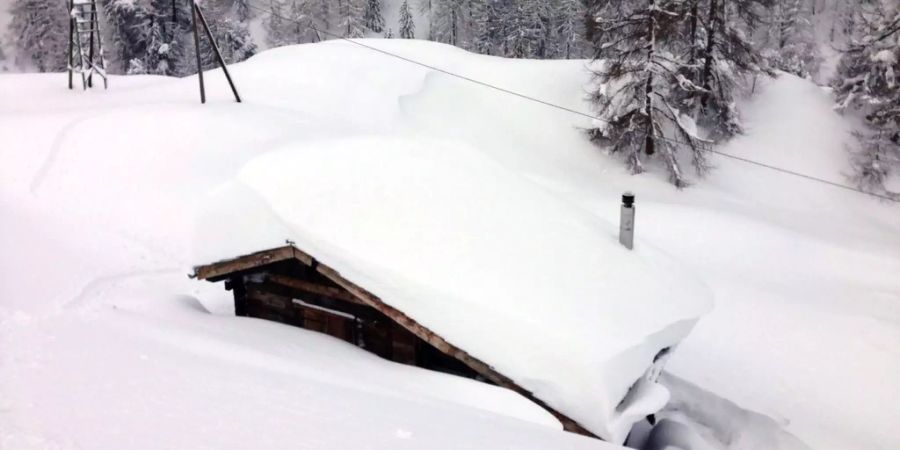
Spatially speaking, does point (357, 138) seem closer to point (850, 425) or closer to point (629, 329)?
point (629, 329)

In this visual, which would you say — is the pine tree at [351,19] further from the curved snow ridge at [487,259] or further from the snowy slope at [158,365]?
the curved snow ridge at [487,259]

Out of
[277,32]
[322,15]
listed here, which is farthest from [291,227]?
[277,32]

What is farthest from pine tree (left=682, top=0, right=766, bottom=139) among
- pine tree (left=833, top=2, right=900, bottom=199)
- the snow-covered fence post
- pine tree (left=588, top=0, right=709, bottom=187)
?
the snow-covered fence post

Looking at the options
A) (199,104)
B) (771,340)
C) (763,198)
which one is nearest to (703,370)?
(771,340)

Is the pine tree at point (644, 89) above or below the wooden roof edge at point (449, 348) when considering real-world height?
above

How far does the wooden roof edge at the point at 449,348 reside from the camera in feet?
19.6

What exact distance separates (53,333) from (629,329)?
18.5 feet

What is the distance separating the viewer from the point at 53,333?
546 cm

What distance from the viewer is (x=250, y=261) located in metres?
7.75

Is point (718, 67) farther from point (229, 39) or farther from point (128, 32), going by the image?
point (128, 32)

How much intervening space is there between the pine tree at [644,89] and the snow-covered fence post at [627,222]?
14683 millimetres

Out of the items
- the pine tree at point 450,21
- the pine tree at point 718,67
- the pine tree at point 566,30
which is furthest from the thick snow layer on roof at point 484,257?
the pine tree at point 450,21

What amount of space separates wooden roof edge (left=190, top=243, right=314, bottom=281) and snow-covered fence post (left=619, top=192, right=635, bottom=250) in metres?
4.11

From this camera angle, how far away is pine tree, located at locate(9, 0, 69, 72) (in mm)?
36969
